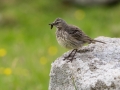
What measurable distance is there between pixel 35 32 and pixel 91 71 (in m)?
9.73

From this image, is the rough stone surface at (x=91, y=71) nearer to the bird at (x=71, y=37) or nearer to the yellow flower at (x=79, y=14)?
the bird at (x=71, y=37)

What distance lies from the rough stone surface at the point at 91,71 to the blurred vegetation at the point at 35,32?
2783 mm

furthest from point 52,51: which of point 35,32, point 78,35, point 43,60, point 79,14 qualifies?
point 79,14

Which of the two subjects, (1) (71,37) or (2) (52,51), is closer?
(1) (71,37)

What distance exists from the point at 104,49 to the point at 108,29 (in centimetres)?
864

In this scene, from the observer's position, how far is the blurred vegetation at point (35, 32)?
9.46m

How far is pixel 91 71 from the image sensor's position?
543 centimetres

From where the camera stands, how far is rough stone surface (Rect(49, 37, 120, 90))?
5.14 metres

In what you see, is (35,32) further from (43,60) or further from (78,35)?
(78,35)

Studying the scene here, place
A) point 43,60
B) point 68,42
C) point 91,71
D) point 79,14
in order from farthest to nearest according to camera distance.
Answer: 1. point 79,14
2. point 43,60
3. point 68,42
4. point 91,71

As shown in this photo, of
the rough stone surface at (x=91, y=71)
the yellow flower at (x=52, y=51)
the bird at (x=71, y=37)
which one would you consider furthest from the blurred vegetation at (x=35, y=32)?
the rough stone surface at (x=91, y=71)

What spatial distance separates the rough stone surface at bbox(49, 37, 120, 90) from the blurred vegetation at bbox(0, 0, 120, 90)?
9.13ft

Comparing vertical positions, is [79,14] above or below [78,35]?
above

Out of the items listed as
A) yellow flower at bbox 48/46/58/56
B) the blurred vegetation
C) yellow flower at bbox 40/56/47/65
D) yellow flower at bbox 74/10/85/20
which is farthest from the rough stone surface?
yellow flower at bbox 74/10/85/20
